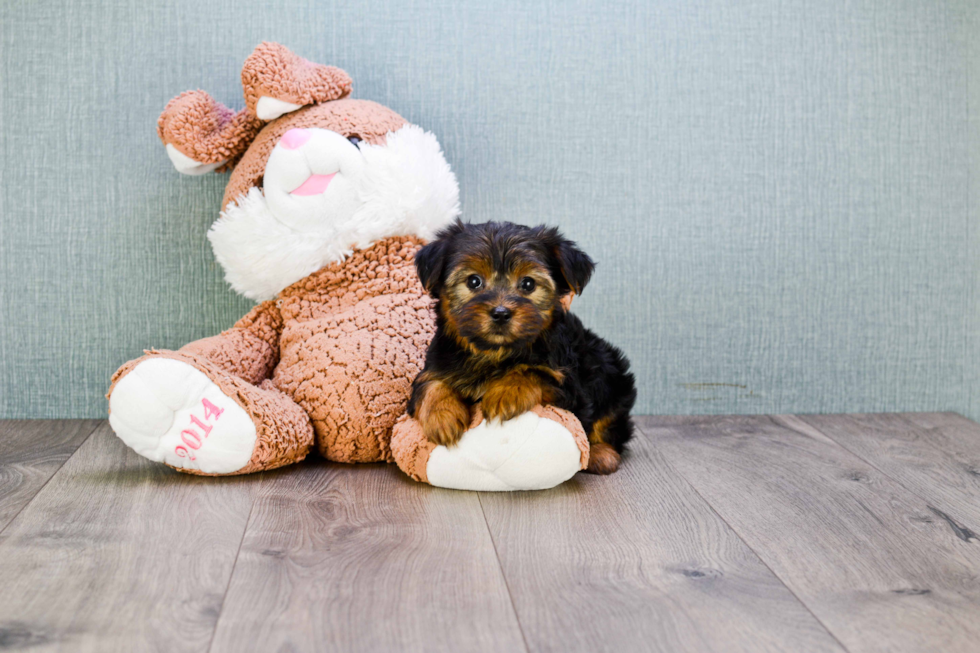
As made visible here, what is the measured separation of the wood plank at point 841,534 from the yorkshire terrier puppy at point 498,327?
0.49 meters

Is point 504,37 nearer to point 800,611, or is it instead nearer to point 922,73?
point 922,73

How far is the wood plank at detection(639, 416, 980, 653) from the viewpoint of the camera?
4.67ft

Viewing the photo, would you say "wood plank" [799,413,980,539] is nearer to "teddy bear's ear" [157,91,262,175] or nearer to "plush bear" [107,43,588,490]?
"plush bear" [107,43,588,490]

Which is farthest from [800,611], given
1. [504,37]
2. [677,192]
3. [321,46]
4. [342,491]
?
[321,46]

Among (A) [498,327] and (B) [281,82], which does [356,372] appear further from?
(B) [281,82]

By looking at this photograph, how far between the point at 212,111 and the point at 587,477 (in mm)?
1559

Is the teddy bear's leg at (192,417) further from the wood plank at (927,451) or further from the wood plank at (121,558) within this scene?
the wood plank at (927,451)

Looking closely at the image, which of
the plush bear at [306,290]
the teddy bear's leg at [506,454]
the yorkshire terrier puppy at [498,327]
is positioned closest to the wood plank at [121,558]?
the plush bear at [306,290]

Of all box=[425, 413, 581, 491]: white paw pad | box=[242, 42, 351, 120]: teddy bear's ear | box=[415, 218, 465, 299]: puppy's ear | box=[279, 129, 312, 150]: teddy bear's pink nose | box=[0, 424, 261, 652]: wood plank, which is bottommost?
box=[0, 424, 261, 652]: wood plank

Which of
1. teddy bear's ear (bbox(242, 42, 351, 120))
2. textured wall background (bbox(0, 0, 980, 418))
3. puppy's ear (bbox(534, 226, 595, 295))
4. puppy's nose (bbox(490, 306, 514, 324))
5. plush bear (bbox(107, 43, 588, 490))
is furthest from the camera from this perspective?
textured wall background (bbox(0, 0, 980, 418))

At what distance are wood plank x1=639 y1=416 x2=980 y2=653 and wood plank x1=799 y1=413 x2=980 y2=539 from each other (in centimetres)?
6

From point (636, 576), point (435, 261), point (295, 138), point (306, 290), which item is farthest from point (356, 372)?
point (636, 576)

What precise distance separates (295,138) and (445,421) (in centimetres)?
93

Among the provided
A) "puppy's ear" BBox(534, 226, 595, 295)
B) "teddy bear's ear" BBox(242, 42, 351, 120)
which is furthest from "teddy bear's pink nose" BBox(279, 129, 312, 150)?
"puppy's ear" BBox(534, 226, 595, 295)
